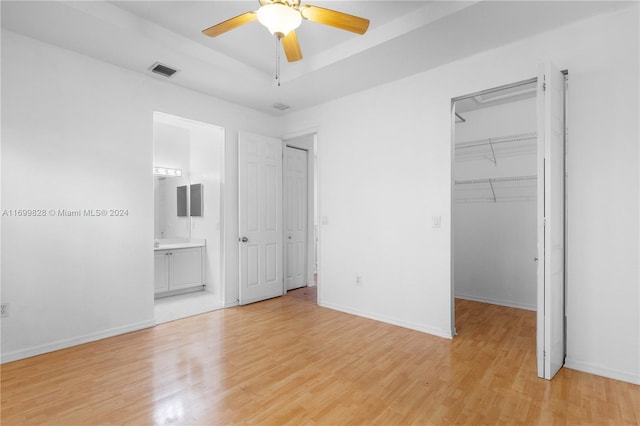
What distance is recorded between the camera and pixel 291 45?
2.46 meters

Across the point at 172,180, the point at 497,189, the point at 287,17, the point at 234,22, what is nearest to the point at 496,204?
the point at 497,189

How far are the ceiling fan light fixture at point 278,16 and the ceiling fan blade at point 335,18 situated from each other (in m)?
0.10

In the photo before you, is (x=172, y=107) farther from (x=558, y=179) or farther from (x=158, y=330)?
(x=558, y=179)

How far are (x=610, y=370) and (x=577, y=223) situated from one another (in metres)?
1.16

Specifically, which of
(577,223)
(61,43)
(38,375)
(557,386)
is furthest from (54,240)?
(577,223)

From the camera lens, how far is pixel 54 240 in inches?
121

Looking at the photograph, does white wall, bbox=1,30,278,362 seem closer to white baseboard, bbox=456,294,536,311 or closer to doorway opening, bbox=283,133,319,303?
doorway opening, bbox=283,133,319,303

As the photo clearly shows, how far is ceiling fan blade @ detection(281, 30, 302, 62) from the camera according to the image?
7.80 ft

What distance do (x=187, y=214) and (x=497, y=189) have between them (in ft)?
16.0

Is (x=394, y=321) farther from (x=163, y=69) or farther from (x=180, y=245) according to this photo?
(x=163, y=69)

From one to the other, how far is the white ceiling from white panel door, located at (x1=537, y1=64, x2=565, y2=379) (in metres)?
0.61

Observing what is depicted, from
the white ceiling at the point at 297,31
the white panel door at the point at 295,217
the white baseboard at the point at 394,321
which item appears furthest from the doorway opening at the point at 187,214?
the white baseboard at the point at 394,321

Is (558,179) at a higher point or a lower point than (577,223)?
higher

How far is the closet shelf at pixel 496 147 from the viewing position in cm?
436
